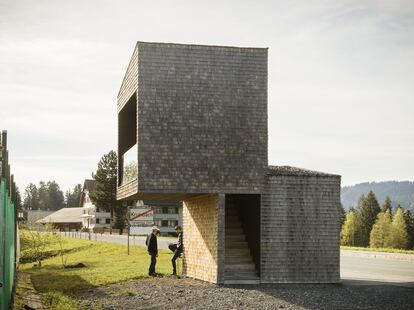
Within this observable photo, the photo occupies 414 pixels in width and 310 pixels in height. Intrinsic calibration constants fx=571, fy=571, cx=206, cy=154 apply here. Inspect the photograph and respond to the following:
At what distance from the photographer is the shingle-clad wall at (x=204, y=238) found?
1828 centimetres

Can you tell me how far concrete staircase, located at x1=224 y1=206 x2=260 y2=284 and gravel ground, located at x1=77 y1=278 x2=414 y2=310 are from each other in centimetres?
79

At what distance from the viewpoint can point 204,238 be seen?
19922mm

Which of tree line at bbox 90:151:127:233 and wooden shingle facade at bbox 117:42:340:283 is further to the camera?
tree line at bbox 90:151:127:233

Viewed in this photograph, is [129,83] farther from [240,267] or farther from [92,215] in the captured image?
[92,215]

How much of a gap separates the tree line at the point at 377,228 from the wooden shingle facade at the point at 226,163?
8964cm

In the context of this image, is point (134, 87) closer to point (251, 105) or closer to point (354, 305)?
point (251, 105)

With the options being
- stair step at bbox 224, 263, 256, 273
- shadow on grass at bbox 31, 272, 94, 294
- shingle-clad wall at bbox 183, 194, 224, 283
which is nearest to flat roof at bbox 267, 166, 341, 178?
shingle-clad wall at bbox 183, 194, 224, 283

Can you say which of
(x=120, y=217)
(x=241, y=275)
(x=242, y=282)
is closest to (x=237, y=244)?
(x=241, y=275)

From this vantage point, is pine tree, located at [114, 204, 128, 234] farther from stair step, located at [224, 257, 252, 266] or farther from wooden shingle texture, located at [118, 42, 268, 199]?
wooden shingle texture, located at [118, 42, 268, 199]

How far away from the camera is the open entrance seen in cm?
1892

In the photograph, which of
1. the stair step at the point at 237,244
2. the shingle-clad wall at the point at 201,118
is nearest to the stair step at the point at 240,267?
the stair step at the point at 237,244

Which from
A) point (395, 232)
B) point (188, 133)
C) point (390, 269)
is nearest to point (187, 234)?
point (188, 133)

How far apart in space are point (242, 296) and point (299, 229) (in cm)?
434

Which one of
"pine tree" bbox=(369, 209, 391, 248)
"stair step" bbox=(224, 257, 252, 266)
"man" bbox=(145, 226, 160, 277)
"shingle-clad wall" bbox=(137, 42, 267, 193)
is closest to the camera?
"shingle-clad wall" bbox=(137, 42, 267, 193)
